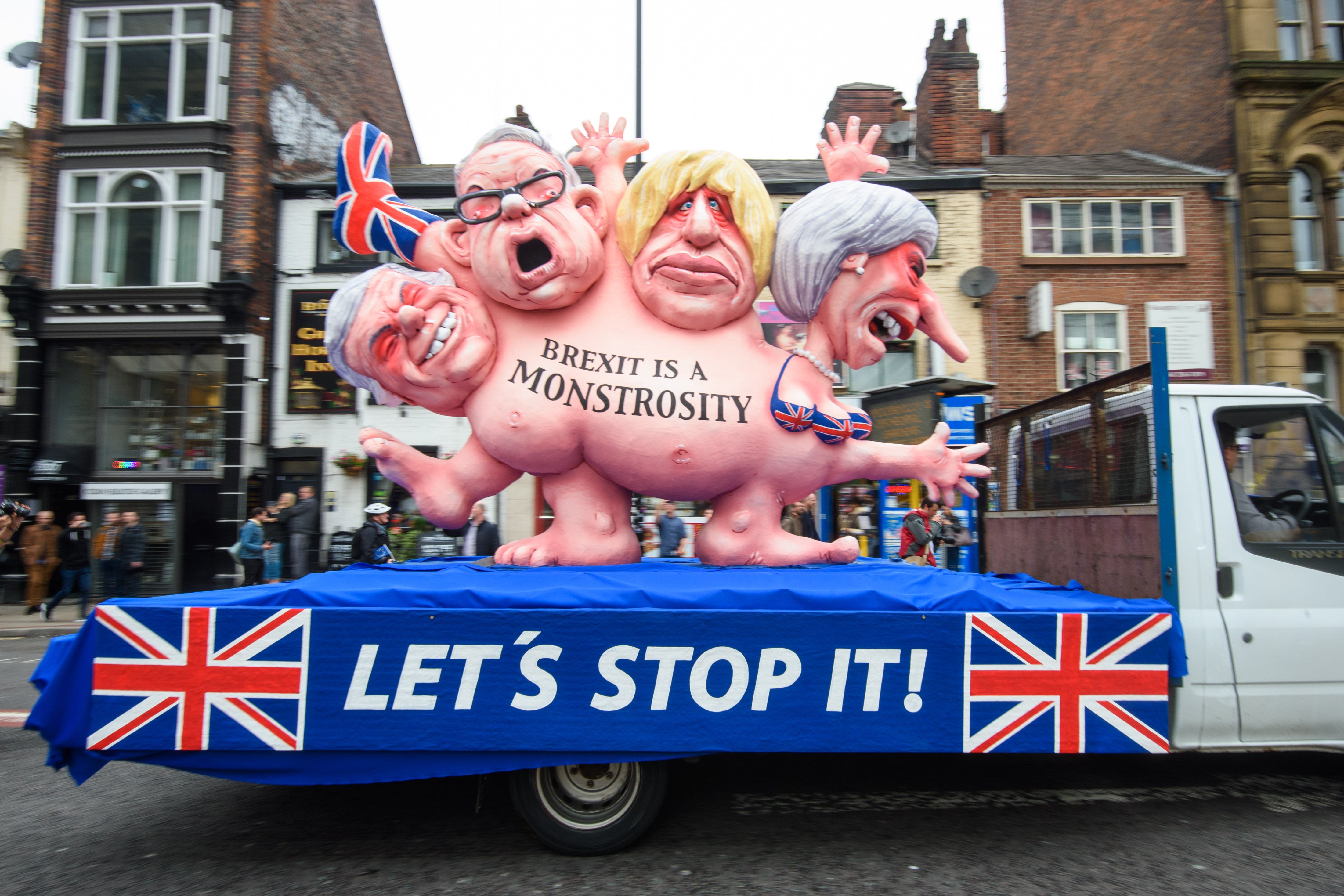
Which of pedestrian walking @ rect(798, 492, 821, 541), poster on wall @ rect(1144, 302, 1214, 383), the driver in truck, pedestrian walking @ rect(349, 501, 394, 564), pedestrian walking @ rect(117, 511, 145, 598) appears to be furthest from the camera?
poster on wall @ rect(1144, 302, 1214, 383)

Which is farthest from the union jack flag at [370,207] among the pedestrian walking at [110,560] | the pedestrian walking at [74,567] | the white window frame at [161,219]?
the white window frame at [161,219]

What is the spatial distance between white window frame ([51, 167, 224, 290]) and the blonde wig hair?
13.1 meters

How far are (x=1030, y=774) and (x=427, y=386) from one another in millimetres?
3738

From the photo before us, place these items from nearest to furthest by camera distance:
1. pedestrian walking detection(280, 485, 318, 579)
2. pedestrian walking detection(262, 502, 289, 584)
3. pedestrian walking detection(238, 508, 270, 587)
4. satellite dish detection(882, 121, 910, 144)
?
pedestrian walking detection(280, 485, 318, 579) → pedestrian walking detection(238, 508, 270, 587) → pedestrian walking detection(262, 502, 289, 584) → satellite dish detection(882, 121, 910, 144)

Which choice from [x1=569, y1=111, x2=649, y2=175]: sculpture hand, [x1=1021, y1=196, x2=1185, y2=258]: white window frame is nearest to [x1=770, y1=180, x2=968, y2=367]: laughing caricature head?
[x1=569, y1=111, x2=649, y2=175]: sculpture hand

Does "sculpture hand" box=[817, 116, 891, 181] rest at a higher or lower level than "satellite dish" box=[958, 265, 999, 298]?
lower

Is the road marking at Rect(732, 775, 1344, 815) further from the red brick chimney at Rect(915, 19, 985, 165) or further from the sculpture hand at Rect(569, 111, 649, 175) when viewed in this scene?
the red brick chimney at Rect(915, 19, 985, 165)

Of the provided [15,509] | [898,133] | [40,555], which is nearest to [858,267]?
[40,555]

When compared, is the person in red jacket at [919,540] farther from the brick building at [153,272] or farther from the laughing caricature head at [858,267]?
the brick building at [153,272]

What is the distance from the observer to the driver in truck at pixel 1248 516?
351cm

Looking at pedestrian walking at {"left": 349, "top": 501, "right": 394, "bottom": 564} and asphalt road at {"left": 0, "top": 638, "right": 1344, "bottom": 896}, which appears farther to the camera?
pedestrian walking at {"left": 349, "top": 501, "right": 394, "bottom": 564}

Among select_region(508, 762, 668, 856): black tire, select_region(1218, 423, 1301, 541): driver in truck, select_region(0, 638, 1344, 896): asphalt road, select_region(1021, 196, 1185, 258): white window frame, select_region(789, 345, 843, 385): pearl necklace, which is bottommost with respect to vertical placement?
select_region(0, 638, 1344, 896): asphalt road

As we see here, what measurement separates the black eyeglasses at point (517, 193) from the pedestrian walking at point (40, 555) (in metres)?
12.0

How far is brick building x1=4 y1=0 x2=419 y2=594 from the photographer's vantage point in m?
14.2
